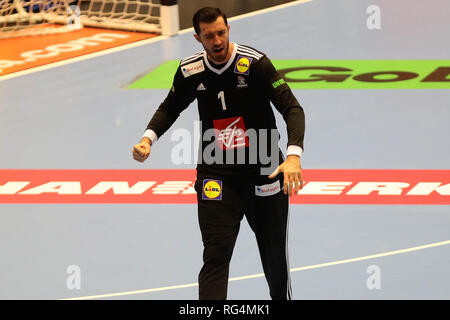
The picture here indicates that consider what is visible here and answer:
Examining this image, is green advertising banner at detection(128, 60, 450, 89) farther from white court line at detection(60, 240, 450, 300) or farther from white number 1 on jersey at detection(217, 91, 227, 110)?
white number 1 on jersey at detection(217, 91, 227, 110)

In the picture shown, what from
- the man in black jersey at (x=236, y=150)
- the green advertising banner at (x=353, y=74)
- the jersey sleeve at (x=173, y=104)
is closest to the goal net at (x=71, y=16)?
the green advertising banner at (x=353, y=74)

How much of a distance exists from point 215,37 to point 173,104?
56 centimetres

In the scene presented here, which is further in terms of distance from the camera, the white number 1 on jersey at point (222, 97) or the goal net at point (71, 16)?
the goal net at point (71, 16)

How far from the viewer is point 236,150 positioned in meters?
5.11

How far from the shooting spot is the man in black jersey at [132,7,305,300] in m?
5.06

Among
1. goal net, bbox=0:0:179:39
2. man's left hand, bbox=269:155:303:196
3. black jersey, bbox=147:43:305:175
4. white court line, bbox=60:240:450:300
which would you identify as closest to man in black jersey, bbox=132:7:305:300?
black jersey, bbox=147:43:305:175

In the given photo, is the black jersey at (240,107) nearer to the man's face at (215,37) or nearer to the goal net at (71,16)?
the man's face at (215,37)

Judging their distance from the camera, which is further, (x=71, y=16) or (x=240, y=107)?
(x=71, y=16)

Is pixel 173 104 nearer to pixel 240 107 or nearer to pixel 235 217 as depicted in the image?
pixel 240 107

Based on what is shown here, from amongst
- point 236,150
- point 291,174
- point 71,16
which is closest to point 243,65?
point 236,150

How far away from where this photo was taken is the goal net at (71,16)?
1598 centimetres

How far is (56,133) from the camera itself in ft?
33.7

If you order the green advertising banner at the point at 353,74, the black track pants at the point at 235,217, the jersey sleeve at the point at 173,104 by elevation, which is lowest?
the black track pants at the point at 235,217
